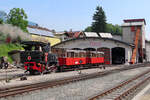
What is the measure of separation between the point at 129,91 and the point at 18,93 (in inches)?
256

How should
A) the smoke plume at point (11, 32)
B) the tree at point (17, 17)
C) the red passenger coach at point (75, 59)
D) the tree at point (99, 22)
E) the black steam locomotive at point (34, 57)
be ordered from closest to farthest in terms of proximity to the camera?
the black steam locomotive at point (34, 57)
the smoke plume at point (11, 32)
the red passenger coach at point (75, 59)
the tree at point (17, 17)
the tree at point (99, 22)

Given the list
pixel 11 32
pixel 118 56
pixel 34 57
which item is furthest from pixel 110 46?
pixel 34 57

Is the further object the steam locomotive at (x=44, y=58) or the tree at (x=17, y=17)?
the tree at (x=17, y=17)

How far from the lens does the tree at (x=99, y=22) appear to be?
9488 cm

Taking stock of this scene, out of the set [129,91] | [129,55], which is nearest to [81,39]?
[129,55]

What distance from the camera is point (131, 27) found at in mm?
58656

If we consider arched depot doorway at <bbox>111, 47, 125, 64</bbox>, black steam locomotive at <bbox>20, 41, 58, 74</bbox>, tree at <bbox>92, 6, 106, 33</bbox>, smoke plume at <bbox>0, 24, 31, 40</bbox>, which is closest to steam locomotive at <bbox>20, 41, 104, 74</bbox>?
black steam locomotive at <bbox>20, 41, 58, 74</bbox>

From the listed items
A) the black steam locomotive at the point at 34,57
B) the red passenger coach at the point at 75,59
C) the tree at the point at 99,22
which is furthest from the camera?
the tree at the point at 99,22

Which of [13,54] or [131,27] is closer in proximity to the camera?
[13,54]

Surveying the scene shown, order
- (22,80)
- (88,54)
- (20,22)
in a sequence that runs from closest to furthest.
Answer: (22,80), (88,54), (20,22)

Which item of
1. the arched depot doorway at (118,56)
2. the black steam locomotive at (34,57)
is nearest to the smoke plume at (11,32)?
the black steam locomotive at (34,57)

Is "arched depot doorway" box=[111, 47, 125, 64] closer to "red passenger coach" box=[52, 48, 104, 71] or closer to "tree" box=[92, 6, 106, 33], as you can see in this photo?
"red passenger coach" box=[52, 48, 104, 71]

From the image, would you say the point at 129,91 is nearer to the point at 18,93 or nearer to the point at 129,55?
the point at 18,93

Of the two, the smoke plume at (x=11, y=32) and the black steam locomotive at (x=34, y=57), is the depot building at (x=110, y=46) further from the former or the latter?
the black steam locomotive at (x=34, y=57)
